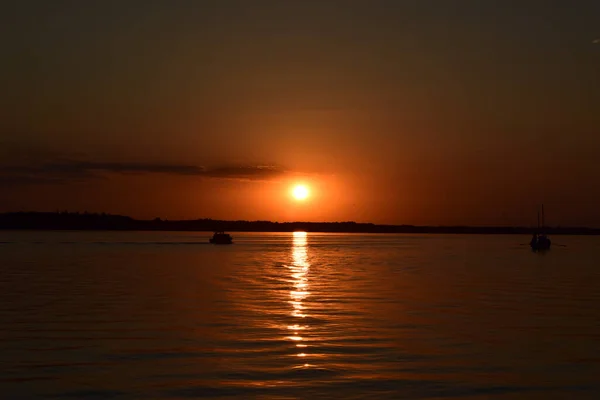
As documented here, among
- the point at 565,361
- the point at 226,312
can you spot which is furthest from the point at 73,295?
the point at 565,361

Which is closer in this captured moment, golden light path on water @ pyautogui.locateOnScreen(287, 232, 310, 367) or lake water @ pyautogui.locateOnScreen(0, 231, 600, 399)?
lake water @ pyautogui.locateOnScreen(0, 231, 600, 399)

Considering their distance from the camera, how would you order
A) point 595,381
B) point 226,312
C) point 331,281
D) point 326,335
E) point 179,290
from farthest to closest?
point 331,281
point 179,290
point 226,312
point 326,335
point 595,381

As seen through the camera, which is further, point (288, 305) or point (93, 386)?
point (288, 305)

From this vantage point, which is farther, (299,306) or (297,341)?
(299,306)

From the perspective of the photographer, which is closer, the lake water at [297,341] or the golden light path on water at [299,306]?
the lake water at [297,341]

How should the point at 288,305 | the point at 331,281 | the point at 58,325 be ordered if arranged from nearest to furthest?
1. the point at 58,325
2. the point at 288,305
3. the point at 331,281

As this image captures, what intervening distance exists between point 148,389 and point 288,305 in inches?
809

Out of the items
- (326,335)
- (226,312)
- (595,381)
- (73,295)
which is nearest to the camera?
(595,381)

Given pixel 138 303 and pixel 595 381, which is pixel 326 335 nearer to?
pixel 595 381

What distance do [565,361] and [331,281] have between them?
114ft

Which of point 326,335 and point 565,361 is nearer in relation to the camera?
point 565,361

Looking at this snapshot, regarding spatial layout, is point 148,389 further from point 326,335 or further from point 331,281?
point 331,281

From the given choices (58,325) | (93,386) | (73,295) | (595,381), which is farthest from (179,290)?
(595,381)

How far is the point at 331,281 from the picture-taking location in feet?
193
